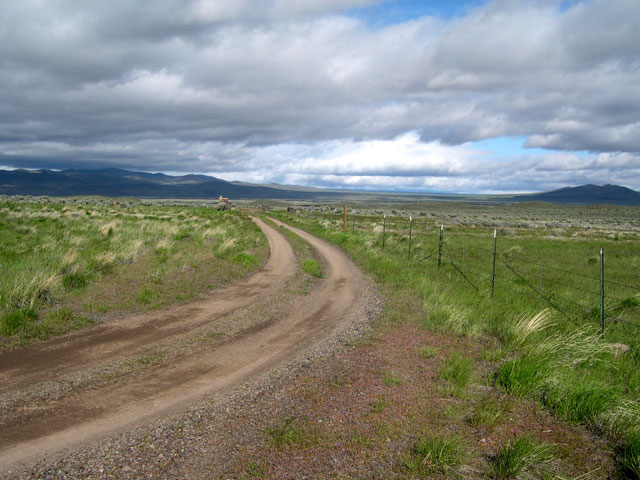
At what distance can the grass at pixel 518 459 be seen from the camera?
4.29m

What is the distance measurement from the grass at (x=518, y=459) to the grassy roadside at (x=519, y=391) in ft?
0.03

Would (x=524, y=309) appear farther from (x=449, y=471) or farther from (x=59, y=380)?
(x=59, y=380)

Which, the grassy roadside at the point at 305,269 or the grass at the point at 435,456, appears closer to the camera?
the grass at the point at 435,456

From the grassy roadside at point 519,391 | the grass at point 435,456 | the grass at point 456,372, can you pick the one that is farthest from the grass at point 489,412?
the grass at point 435,456

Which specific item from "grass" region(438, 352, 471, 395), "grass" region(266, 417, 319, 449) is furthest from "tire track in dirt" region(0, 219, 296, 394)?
"grass" region(438, 352, 471, 395)

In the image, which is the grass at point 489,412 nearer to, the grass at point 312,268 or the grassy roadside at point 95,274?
the grassy roadside at point 95,274

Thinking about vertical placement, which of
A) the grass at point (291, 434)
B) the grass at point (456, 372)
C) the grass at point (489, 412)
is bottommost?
the grass at point (291, 434)

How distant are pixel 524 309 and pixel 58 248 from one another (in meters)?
17.3

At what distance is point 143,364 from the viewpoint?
6922 millimetres

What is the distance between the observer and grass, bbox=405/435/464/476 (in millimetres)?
4301

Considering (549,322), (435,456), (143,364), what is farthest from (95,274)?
(549,322)

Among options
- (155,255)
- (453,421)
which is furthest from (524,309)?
(155,255)

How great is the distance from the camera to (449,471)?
4.29 meters

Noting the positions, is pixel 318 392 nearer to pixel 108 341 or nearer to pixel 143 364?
pixel 143 364
